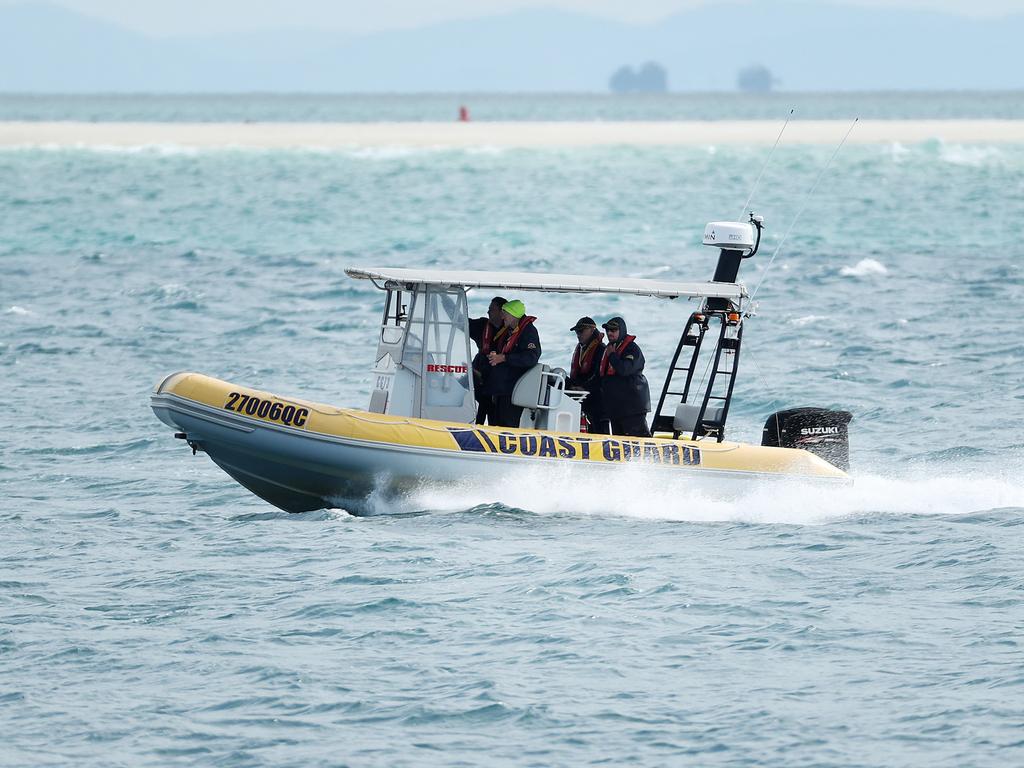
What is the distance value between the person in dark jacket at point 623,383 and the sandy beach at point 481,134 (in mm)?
61073

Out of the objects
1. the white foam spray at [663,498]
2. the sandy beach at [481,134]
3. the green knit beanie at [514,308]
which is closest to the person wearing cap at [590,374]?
the green knit beanie at [514,308]

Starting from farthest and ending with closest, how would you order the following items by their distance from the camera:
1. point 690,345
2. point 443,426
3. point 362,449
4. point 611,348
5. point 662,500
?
1. point 690,345
2. point 611,348
3. point 662,500
4. point 443,426
5. point 362,449

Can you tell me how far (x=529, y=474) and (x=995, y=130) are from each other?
246ft

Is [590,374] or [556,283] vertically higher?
[556,283]

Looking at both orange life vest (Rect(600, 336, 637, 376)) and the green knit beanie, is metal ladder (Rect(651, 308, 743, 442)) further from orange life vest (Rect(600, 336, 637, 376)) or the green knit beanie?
the green knit beanie

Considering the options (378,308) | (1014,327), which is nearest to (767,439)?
(1014,327)

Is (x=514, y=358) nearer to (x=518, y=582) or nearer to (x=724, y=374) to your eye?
(x=724, y=374)

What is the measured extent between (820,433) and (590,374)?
2051 mm

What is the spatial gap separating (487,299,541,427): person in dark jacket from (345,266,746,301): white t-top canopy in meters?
0.34

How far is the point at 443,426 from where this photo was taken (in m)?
12.6

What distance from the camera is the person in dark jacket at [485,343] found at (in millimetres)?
13047

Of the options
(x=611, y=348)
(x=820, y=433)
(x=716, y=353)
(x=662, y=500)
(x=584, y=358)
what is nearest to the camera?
(x=662, y=500)

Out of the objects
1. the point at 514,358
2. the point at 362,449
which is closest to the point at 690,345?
the point at 514,358

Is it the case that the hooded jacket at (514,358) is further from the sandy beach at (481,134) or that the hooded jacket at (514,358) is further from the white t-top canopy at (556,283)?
the sandy beach at (481,134)
